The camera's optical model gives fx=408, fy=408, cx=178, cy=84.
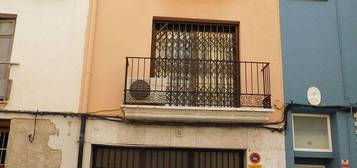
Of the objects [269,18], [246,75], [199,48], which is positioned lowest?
[246,75]

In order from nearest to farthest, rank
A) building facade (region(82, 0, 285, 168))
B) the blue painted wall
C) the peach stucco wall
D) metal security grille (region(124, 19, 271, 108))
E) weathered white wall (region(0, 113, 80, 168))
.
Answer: weathered white wall (region(0, 113, 80, 168)) → building facade (region(82, 0, 285, 168)) → metal security grille (region(124, 19, 271, 108)) → the peach stucco wall → the blue painted wall

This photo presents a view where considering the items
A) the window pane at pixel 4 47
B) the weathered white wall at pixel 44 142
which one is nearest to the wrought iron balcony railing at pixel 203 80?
the weathered white wall at pixel 44 142

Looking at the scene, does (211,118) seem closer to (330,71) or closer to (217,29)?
(217,29)

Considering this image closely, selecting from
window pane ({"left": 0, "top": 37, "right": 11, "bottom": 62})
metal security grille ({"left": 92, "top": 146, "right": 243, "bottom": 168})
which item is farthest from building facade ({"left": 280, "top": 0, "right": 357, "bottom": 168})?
window pane ({"left": 0, "top": 37, "right": 11, "bottom": 62})

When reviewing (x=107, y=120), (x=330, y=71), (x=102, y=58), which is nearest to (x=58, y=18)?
(x=102, y=58)

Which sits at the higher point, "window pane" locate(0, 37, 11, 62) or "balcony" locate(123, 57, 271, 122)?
"window pane" locate(0, 37, 11, 62)

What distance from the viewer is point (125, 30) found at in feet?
27.2

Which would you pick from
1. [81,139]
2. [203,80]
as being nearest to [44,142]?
[81,139]

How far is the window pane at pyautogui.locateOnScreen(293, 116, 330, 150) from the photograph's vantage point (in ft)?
26.8

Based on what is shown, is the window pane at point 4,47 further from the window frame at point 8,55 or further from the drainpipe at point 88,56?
the drainpipe at point 88,56

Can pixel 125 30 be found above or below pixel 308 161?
above

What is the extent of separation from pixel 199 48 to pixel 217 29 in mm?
610

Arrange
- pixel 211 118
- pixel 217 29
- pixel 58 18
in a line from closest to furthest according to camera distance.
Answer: pixel 211 118 → pixel 58 18 → pixel 217 29

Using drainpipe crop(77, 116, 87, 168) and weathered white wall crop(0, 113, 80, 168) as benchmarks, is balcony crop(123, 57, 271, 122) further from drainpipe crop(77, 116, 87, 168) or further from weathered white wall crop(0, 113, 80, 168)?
weathered white wall crop(0, 113, 80, 168)
